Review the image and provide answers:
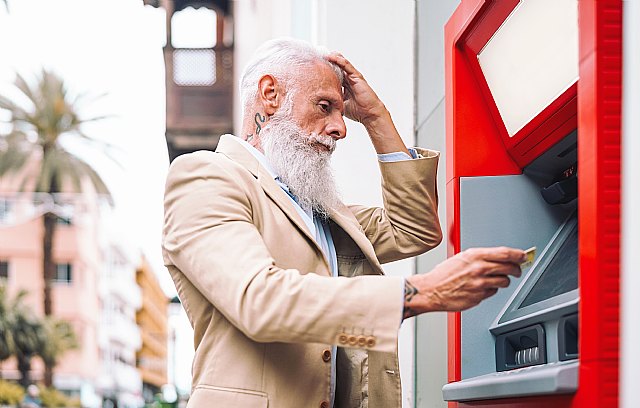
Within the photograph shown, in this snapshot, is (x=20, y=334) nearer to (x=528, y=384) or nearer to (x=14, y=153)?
(x=14, y=153)

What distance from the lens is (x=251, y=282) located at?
2.03 m

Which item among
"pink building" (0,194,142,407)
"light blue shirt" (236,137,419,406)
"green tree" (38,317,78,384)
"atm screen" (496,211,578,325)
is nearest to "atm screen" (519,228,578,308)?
"atm screen" (496,211,578,325)

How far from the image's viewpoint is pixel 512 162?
9.16 ft

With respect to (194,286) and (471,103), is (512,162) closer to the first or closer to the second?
(471,103)

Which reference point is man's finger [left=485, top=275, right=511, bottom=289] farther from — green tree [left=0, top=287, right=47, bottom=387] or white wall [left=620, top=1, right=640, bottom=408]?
green tree [left=0, top=287, right=47, bottom=387]

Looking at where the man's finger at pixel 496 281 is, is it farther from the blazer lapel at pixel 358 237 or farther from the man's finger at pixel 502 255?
the blazer lapel at pixel 358 237

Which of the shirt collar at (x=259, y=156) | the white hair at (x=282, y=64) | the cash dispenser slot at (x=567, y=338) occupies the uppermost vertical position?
the white hair at (x=282, y=64)

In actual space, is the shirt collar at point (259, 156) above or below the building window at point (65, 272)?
above

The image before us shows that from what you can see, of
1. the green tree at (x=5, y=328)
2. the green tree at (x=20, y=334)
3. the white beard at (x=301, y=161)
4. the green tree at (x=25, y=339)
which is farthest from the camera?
the green tree at (x=25, y=339)

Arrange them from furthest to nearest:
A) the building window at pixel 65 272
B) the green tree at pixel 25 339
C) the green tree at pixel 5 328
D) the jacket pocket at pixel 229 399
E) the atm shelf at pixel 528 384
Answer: the building window at pixel 65 272 < the green tree at pixel 25 339 < the green tree at pixel 5 328 < the jacket pocket at pixel 229 399 < the atm shelf at pixel 528 384

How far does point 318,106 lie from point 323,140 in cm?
9

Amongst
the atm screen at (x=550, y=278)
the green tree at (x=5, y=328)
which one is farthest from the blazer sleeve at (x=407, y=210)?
the green tree at (x=5, y=328)

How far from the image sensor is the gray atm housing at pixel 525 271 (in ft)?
7.82

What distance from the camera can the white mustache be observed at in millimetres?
2559
